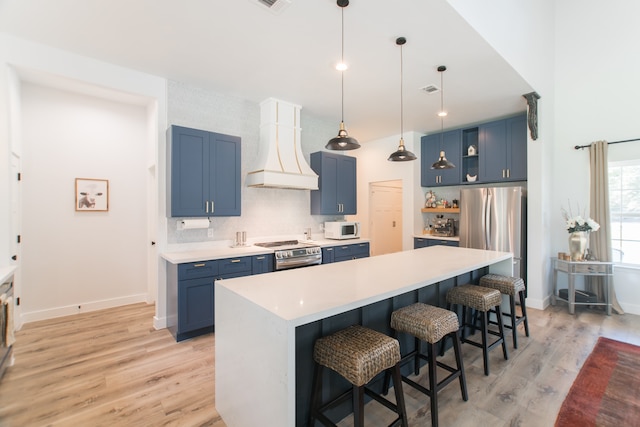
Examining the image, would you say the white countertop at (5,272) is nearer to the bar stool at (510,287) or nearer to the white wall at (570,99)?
the bar stool at (510,287)

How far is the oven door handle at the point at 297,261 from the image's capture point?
372 cm

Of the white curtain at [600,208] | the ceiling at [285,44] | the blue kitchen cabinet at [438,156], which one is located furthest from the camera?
the blue kitchen cabinet at [438,156]

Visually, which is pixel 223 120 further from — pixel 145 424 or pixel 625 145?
pixel 625 145

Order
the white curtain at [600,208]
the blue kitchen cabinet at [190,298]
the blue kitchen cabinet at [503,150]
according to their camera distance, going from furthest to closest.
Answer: the blue kitchen cabinet at [503,150] → the white curtain at [600,208] → the blue kitchen cabinet at [190,298]

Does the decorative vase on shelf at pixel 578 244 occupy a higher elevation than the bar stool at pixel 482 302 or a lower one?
higher

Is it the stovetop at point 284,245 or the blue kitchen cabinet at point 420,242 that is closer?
the stovetop at point 284,245

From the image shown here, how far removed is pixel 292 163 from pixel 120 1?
2.45m

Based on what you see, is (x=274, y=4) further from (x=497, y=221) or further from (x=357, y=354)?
(x=497, y=221)

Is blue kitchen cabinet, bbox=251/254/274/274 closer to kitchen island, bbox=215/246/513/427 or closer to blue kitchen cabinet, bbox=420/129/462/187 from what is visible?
kitchen island, bbox=215/246/513/427

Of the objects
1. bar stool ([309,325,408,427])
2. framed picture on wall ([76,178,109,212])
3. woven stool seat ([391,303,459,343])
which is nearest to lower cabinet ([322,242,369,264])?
woven stool seat ([391,303,459,343])

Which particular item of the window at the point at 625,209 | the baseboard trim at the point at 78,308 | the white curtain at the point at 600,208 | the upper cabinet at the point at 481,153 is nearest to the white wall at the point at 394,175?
the upper cabinet at the point at 481,153

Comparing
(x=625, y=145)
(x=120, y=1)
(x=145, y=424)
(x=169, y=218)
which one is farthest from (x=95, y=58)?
(x=625, y=145)

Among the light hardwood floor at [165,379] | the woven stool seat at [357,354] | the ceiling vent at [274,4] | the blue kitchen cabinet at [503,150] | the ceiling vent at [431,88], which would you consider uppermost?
the ceiling vent at [431,88]

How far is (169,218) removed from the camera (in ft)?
11.7
